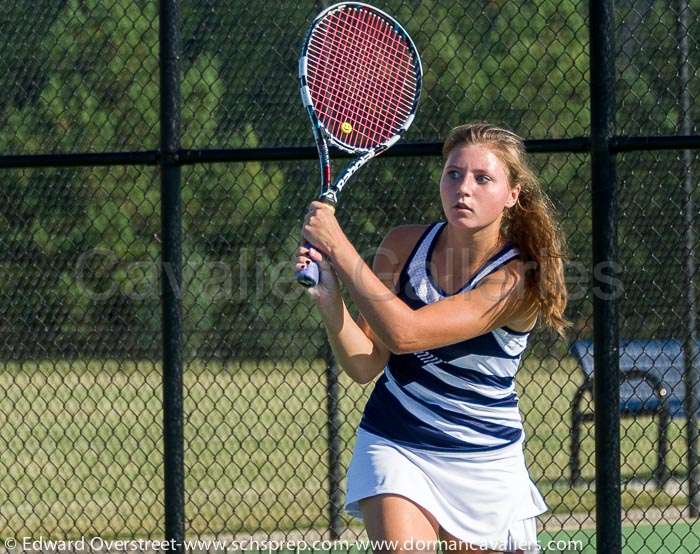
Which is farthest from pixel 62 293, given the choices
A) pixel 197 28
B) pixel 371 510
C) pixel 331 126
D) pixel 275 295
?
pixel 371 510

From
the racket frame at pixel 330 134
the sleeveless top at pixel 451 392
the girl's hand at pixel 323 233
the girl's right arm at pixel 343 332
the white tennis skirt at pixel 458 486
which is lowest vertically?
the white tennis skirt at pixel 458 486

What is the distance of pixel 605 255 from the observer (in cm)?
371

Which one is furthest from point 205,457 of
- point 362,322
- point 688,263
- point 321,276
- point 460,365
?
point 321,276

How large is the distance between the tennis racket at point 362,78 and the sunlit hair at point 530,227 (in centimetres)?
37

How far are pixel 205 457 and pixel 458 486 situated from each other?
5154mm

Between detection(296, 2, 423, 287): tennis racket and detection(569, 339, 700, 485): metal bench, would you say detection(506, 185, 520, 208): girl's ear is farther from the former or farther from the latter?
detection(569, 339, 700, 485): metal bench

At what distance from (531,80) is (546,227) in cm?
212

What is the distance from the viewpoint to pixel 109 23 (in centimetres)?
461

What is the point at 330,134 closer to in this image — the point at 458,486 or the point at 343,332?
the point at 343,332

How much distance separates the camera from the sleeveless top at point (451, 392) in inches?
110

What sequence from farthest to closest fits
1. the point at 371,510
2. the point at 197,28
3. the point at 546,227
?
the point at 197,28 < the point at 546,227 < the point at 371,510

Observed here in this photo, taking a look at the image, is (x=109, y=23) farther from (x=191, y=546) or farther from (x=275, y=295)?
(x=191, y=546)

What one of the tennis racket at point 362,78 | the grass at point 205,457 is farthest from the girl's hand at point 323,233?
the grass at point 205,457

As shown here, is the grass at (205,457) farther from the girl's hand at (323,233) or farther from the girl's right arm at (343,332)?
the girl's hand at (323,233)
